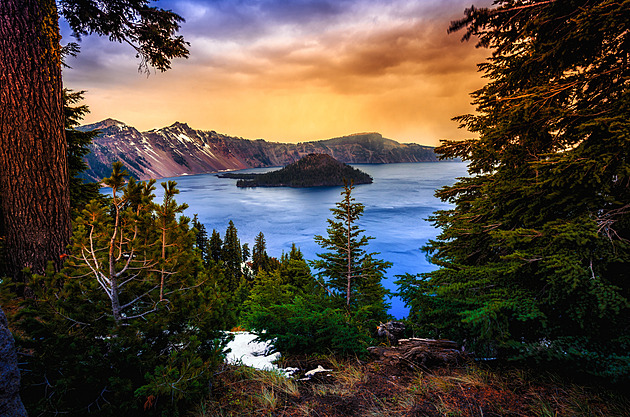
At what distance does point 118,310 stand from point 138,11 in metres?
5.06

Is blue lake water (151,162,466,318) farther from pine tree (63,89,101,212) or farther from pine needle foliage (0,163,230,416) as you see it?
pine needle foliage (0,163,230,416)

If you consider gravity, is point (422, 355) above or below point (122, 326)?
below

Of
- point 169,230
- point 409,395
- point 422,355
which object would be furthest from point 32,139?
point 422,355

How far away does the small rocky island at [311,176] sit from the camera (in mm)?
171750

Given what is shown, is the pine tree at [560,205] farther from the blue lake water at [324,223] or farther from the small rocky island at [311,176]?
the small rocky island at [311,176]

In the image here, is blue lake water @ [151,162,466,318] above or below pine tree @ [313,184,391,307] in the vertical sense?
below

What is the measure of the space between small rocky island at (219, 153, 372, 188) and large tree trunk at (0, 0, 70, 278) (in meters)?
160

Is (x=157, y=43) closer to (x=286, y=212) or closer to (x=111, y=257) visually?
(x=111, y=257)

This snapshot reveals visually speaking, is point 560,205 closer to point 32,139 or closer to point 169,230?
point 169,230

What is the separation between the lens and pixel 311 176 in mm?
177875

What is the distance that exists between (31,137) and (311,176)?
175533 mm

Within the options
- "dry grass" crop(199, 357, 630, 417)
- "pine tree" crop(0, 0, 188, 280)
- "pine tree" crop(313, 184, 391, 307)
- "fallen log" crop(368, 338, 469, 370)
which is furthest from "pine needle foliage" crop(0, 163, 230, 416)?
"pine tree" crop(313, 184, 391, 307)

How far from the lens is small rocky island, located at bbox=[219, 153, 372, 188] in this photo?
6762 inches

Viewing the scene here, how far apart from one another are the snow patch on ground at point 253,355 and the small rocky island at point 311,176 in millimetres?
157887
